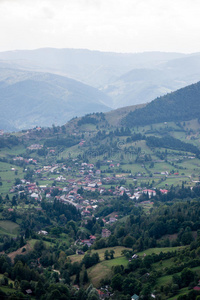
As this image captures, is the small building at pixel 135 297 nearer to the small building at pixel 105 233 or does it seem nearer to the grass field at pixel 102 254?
the grass field at pixel 102 254

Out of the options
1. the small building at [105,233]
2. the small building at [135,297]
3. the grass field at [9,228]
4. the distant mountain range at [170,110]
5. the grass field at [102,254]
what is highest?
the distant mountain range at [170,110]

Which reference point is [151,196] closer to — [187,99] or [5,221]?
[5,221]

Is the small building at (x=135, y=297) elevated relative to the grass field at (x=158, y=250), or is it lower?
elevated

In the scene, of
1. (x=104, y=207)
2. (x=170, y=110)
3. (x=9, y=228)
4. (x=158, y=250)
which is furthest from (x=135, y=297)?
(x=170, y=110)

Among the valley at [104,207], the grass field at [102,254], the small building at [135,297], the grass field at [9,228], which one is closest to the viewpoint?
the small building at [135,297]

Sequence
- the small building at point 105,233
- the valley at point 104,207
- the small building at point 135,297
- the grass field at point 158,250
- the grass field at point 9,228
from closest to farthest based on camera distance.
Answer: the small building at point 135,297 → the valley at point 104,207 → the grass field at point 158,250 → the grass field at point 9,228 → the small building at point 105,233

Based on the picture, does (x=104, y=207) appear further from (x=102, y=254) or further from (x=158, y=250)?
(x=158, y=250)

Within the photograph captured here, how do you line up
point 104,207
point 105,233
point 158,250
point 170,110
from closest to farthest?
point 158,250, point 105,233, point 104,207, point 170,110

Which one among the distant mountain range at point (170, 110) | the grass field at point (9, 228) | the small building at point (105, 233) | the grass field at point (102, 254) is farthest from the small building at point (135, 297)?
the distant mountain range at point (170, 110)

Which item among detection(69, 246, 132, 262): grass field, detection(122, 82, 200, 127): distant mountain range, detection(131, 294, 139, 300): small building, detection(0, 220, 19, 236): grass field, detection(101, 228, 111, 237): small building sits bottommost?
detection(101, 228, 111, 237): small building

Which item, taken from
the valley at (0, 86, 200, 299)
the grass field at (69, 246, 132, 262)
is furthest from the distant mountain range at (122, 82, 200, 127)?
the grass field at (69, 246, 132, 262)

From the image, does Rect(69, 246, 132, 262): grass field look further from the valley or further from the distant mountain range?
the distant mountain range

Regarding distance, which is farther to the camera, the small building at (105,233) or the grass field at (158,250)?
the small building at (105,233)

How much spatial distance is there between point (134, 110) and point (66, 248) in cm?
12889
